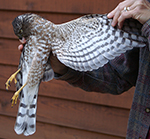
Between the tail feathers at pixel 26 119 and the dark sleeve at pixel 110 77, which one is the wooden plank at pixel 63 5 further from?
the tail feathers at pixel 26 119

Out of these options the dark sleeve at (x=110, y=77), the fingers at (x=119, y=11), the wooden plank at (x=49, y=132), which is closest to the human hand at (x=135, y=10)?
the fingers at (x=119, y=11)

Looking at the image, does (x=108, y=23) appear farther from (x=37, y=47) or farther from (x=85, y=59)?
(x=37, y=47)

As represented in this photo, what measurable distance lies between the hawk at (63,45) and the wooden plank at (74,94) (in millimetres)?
866

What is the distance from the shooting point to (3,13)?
2160mm

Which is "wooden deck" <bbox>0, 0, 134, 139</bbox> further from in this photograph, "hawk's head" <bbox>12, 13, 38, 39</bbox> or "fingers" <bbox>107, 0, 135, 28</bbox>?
"fingers" <bbox>107, 0, 135, 28</bbox>

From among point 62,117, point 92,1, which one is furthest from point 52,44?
point 62,117

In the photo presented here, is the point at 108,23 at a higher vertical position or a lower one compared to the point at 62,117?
higher

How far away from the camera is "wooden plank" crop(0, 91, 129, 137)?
7.04 feet

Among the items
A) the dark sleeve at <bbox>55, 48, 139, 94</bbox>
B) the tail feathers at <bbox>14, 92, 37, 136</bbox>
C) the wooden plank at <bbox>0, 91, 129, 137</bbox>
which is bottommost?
the wooden plank at <bbox>0, 91, 129, 137</bbox>

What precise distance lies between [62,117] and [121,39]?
1.66 m

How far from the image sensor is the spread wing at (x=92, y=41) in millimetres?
998

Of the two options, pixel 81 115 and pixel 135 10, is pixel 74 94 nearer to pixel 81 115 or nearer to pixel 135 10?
pixel 81 115

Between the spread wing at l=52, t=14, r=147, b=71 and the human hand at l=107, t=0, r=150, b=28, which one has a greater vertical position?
the human hand at l=107, t=0, r=150, b=28

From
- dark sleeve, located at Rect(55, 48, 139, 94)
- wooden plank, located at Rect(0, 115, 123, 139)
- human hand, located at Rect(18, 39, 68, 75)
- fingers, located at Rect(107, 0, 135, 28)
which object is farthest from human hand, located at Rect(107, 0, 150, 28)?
wooden plank, located at Rect(0, 115, 123, 139)
